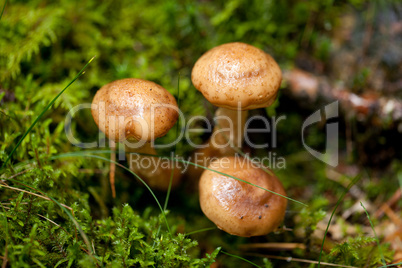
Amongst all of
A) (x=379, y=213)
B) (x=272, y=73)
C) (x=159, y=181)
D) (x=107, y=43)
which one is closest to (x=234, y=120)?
(x=272, y=73)

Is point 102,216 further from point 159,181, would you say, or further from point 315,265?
point 315,265

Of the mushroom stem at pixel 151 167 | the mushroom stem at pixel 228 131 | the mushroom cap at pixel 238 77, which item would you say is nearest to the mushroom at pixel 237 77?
the mushroom cap at pixel 238 77

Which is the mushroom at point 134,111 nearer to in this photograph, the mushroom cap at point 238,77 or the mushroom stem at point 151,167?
the mushroom cap at point 238,77

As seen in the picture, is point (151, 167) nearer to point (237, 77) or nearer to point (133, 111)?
A: point (133, 111)

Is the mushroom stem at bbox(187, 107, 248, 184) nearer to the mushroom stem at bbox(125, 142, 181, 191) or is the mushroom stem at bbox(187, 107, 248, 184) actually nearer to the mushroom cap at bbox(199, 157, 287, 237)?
the mushroom stem at bbox(125, 142, 181, 191)

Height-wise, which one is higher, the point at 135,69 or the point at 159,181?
the point at 135,69

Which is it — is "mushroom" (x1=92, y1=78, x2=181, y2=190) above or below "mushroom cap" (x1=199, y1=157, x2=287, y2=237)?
above

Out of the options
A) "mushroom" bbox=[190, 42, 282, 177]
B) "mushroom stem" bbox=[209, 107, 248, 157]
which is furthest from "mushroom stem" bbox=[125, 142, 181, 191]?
"mushroom" bbox=[190, 42, 282, 177]

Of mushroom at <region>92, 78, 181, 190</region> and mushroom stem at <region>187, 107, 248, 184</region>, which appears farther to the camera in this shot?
mushroom stem at <region>187, 107, 248, 184</region>
